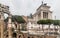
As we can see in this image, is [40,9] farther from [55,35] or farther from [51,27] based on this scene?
[55,35]

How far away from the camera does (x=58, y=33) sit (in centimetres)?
3120

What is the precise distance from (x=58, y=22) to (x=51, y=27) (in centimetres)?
376

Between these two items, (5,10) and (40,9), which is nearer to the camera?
(5,10)

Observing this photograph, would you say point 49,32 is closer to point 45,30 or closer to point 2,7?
point 45,30

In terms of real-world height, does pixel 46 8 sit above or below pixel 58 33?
above

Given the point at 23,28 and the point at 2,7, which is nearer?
the point at 2,7

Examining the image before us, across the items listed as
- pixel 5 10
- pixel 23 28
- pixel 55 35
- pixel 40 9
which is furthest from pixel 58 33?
pixel 40 9

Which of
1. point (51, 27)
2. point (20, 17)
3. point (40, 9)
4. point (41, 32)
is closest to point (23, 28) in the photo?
point (41, 32)

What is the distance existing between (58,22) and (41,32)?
20.2ft

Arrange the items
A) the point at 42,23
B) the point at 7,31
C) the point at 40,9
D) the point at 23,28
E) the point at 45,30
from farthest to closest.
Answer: the point at 40,9 → the point at 42,23 → the point at 45,30 → the point at 23,28 → the point at 7,31

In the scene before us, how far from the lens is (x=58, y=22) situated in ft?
120

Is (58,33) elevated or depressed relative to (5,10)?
depressed

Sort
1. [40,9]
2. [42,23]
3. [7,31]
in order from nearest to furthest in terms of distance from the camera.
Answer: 1. [7,31]
2. [42,23]
3. [40,9]

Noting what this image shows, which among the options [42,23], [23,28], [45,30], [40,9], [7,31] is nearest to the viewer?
[7,31]
